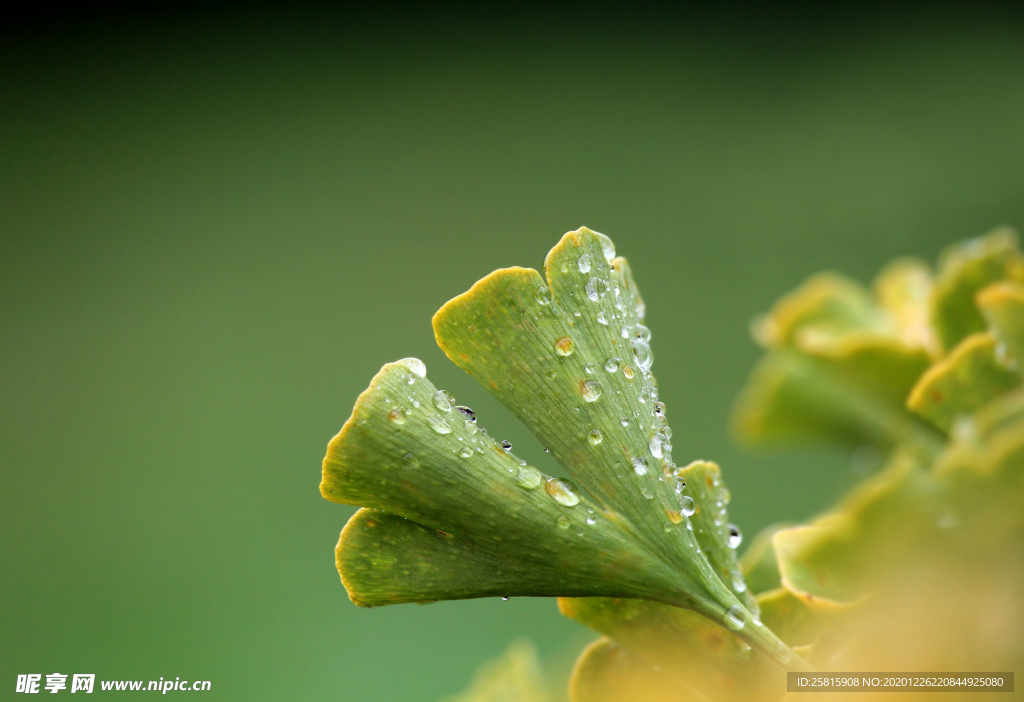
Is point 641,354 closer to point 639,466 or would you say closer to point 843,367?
point 639,466

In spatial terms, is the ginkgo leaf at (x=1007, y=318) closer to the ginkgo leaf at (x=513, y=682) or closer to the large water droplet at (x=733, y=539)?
the large water droplet at (x=733, y=539)

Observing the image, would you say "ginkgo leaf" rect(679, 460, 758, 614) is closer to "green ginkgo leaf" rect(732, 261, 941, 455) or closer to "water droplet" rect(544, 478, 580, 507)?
"water droplet" rect(544, 478, 580, 507)

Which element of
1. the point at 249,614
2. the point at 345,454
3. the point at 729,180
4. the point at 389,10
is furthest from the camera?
the point at 389,10

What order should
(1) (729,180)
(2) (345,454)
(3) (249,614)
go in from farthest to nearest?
(1) (729,180)
(3) (249,614)
(2) (345,454)

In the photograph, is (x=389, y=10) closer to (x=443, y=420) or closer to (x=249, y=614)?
(x=249, y=614)

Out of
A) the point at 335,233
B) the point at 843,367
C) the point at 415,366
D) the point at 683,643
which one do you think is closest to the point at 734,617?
the point at 683,643

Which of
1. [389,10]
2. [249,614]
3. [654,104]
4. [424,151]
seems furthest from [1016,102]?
[249,614]

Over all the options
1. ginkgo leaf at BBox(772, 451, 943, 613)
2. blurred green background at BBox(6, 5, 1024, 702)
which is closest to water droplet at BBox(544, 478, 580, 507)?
ginkgo leaf at BBox(772, 451, 943, 613)
